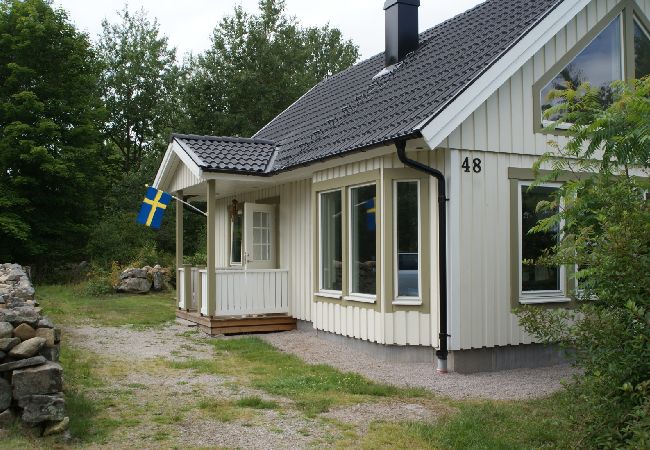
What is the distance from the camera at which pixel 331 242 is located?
1115 centimetres

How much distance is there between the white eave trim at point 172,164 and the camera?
39.9 feet

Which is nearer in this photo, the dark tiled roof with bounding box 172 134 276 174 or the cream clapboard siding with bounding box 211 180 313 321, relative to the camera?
the dark tiled roof with bounding box 172 134 276 174

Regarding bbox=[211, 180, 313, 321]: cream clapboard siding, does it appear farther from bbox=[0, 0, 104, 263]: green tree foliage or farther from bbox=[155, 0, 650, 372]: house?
bbox=[0, 0, 104, 263]: green tree foliage

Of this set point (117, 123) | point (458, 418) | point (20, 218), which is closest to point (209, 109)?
point (117, 123)

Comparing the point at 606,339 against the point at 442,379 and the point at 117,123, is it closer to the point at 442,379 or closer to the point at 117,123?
the point at 442,379

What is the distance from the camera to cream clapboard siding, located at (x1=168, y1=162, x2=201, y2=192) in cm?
1358

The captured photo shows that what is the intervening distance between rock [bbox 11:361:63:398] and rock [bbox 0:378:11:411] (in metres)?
0.06

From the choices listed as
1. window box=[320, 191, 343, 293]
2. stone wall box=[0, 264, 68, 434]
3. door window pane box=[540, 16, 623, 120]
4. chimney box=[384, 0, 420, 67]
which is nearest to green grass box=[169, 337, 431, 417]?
window box=[320, 191, 343, 293]

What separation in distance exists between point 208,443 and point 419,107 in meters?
5.59

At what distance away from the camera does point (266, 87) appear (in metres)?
34.7

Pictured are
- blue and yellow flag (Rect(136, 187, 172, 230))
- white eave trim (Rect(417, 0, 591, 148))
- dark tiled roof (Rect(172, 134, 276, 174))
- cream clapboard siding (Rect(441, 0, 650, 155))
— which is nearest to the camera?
white eave trim (Rect(417, 0, 591, 148))

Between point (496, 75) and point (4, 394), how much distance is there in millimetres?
7015

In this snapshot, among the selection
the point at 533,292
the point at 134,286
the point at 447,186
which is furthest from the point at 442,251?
the point at 134,286

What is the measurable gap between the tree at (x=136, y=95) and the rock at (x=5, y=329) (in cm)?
3424
